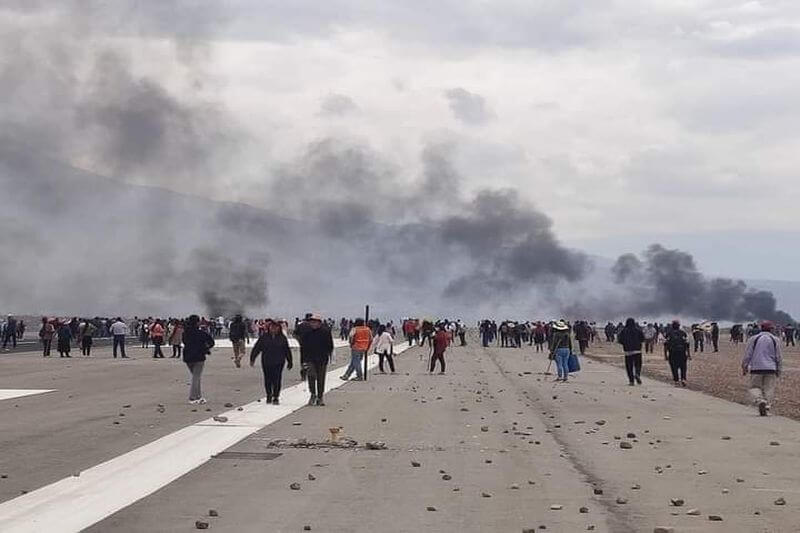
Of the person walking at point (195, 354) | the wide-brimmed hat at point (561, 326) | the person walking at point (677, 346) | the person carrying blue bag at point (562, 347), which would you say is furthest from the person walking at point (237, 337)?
the person walking at point (195, 354)

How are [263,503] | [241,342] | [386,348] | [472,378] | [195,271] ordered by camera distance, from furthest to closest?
[195,271]
[241,342]
[386,348]
[472,378]
[263,503]

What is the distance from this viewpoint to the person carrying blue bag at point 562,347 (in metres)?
34.6

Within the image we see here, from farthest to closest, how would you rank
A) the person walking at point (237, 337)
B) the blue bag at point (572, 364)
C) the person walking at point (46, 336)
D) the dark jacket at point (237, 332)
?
the person walking at point (46, 336) < the dark jacket at point (237, 332) < the person walking at point (237, 337) < the blue bag at point (572, 364)

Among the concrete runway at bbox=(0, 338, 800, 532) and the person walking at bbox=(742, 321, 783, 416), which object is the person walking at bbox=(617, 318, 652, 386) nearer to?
the concrete runway at bbox=(0, 338, 800, 532)

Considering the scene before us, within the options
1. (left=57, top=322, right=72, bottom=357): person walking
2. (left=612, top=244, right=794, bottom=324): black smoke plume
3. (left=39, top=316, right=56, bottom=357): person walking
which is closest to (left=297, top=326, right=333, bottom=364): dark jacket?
(left=57, top=322, right=72, bottom=357): person walking

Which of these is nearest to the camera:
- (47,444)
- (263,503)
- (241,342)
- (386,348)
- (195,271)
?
(263,503)

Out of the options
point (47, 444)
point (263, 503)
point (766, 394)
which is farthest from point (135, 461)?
point (766, 394)

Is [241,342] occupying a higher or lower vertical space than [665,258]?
lower

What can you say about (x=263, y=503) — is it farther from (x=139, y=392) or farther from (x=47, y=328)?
(x=47, y=328)

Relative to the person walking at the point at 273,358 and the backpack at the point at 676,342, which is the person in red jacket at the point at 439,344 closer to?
the backpack at the point at 676,342

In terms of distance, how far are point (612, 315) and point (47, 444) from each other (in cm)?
12905

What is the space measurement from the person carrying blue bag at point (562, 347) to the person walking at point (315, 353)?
11.5 m

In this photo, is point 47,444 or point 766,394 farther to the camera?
point 766,394

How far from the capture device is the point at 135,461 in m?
15.0
